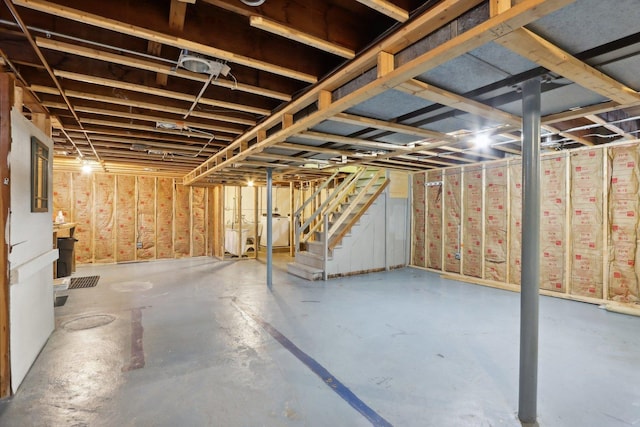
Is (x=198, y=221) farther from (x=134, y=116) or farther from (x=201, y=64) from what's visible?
(x=201, y=64)

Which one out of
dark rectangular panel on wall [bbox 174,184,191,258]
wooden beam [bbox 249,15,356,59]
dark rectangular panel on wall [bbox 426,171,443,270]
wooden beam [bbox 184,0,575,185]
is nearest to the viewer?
wooden beam [bbox 184,0,575,185]

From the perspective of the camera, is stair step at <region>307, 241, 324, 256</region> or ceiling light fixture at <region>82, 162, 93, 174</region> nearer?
stair step at <region>307, 241, 324, 256</region>

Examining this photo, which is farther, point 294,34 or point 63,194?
point 63,194

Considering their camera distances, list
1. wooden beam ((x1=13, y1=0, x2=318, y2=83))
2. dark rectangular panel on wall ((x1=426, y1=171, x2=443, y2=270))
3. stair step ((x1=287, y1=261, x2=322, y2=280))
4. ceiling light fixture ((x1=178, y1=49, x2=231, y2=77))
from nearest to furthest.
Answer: wooden beam ((x1=13, y1=0, x2=318, y2=83))
ceiling light fixture ((x1=178, y1=49, x2=231, y2=77))
stair step ((x1=287, y1=261, x2=322, y2=280))
dark rectangular panel on wall ((x1=426, y1=171, x2=443, y2=270))

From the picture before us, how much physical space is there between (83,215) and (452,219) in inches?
333

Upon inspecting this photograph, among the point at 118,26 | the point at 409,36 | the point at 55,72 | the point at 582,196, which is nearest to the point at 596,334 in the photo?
the point at 582,196

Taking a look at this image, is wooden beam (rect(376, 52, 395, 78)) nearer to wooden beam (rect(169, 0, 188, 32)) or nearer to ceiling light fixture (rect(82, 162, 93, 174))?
wooden beam (rect(169, 0, 188, 32))

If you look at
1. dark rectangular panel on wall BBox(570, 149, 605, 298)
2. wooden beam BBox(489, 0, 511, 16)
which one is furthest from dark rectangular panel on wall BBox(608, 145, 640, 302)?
wooden beam BBox(489, 0, 511, 16)

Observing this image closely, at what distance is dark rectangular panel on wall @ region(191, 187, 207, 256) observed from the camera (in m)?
8.68

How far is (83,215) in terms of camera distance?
24.3 feet

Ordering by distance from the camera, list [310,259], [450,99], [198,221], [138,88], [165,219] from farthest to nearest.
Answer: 1. [198,221]
2. [165,219]
3. [310,259]
4. [138,88]
5. [450,99]

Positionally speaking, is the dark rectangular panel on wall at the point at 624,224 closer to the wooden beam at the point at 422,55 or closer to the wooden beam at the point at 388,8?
the wooden beam at the point at 422,55

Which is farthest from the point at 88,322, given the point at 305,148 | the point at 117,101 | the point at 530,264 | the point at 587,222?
the point at 587,222

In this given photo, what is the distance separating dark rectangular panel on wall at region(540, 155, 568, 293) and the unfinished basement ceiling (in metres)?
1.57
